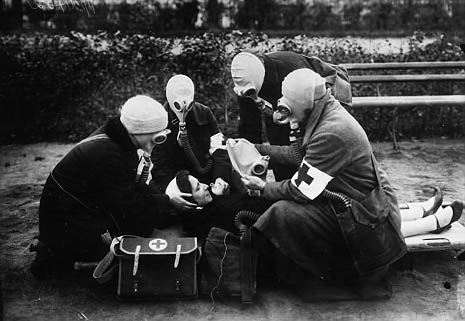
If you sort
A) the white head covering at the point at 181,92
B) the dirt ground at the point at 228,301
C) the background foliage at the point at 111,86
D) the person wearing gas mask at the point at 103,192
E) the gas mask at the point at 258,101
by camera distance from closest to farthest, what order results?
the dirt ground at the point at 228,301 < the person wearing gas mask at the point at 103,192 < the white head covering at the point at 181,92 < the gas mask at the point at 258,101 < the background foliage at the point at 111,86

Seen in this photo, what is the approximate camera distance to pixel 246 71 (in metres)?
4.94

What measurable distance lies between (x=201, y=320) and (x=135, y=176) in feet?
3.63

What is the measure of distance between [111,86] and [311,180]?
560 cm

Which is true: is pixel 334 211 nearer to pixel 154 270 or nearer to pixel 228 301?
pixel 228 301

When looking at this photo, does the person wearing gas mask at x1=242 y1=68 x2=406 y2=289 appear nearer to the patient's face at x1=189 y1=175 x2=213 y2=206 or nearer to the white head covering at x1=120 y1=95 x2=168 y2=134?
the patient's face at x1=189 y1=175 x2=213 y2=206

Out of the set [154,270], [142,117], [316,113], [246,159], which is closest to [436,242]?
[316,113]

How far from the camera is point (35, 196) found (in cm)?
635

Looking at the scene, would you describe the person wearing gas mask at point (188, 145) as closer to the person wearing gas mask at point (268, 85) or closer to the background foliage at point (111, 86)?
the person wearing gas mask at point (268, 85)

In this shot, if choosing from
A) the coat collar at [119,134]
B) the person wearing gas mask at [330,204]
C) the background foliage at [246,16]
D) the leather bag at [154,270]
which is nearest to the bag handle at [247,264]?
the person wearing gas mask at [330,204]

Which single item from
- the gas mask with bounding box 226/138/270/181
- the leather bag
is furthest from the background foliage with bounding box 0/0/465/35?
the leather bag

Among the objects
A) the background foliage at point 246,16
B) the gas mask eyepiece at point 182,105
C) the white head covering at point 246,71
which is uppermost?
the background foliage at point 246,16

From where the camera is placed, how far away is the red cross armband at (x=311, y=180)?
387cm

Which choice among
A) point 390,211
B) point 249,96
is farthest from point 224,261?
point 249,96

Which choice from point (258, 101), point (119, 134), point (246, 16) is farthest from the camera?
point (246, 16)
